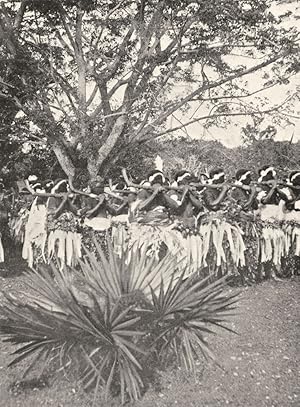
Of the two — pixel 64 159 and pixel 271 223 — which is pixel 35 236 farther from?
pixel 64 159

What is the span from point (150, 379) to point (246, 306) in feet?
8.28

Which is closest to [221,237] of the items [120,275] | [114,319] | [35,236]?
[35,236]

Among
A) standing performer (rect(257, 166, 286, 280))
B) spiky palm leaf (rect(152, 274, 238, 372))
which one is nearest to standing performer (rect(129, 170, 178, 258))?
standing performer (rect(257, 166, 286, 280))

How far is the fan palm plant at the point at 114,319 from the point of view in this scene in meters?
Answer: 4.03

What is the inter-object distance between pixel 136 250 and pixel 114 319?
76 cm

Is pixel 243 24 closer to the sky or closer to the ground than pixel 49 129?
closer to the sky

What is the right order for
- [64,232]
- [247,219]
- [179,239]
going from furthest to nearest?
[247,219]
[64,232]
[179,239]

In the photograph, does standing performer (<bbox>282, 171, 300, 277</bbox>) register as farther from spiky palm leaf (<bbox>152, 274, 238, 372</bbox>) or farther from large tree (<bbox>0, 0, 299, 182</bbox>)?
large tree (<bbox>0, 0, 299, 182</bbox>)

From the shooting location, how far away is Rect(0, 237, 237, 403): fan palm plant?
13.2ft

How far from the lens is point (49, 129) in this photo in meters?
14.3

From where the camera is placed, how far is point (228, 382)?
4.75m

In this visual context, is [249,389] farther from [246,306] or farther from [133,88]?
[133,88]

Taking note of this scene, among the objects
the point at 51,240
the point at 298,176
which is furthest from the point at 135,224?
the point at 298,176

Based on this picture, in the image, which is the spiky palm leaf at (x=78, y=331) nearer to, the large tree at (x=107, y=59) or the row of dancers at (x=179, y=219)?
the row of dancers at (x=179, y=219)
